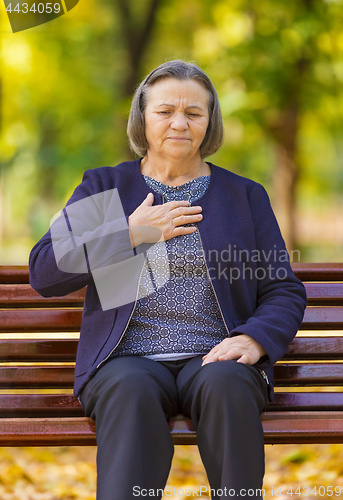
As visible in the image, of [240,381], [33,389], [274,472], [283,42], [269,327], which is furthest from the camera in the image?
[283,42]

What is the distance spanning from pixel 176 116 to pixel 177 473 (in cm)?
223

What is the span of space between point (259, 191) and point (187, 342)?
0.76m

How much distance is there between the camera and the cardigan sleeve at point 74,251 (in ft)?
6.95

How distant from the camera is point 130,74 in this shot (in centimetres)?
841

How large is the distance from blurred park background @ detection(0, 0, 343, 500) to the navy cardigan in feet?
4.73

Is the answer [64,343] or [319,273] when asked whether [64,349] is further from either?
[319,273]

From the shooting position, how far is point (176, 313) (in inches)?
86.4

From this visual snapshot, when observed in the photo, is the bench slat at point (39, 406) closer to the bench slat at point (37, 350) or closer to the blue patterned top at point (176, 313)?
the bench slat at point (37, 350)

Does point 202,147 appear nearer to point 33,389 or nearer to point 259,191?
point 259,191

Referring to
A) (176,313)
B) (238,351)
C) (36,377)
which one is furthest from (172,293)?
(36,377)

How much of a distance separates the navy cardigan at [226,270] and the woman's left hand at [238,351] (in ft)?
0.10

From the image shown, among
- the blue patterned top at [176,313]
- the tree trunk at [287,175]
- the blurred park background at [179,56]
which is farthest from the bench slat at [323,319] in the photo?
the tree trunk at [287,175]

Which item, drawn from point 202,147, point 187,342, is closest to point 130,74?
point 202,147

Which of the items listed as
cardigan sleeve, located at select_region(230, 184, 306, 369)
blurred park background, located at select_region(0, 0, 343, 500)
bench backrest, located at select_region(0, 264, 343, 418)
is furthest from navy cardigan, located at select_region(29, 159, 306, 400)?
blurred park background, located at select_region(0, 0, 343, 500)
